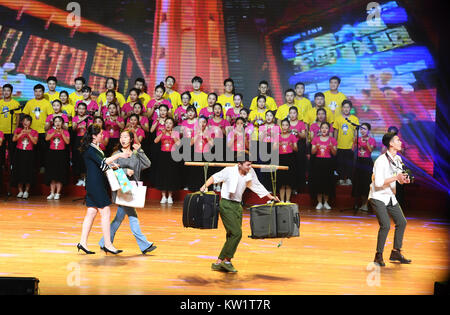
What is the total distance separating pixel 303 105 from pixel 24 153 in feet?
17.1

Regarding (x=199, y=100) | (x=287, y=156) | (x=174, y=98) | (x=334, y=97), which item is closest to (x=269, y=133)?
(x=287, y=156)

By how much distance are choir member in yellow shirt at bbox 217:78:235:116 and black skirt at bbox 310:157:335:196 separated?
1.93 m

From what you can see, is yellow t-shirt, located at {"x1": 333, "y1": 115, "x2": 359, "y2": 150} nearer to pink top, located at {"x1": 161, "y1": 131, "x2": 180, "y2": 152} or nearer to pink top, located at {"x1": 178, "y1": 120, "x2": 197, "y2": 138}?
pink top, located at {"x1": 178, "y1": 120, "x2": 197, "y2": 138}

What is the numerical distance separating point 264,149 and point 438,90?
13.0 feet

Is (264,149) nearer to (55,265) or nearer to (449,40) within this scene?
(449,40)

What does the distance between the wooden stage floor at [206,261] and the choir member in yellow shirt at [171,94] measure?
2.99 metres

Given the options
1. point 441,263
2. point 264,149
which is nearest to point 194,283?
point 441,263

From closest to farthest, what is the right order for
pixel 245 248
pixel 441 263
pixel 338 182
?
pixel 441 263 < pixel 245 248 < pixel 338 182

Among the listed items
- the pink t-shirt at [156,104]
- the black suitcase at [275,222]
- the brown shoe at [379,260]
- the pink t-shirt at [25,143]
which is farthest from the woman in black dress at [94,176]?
the pink t-shirt at [25,143]

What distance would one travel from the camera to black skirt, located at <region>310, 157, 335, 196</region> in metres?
9.47

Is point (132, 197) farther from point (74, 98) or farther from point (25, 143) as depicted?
point (74, 98)

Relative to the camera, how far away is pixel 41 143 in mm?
10055

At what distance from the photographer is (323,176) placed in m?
9.46

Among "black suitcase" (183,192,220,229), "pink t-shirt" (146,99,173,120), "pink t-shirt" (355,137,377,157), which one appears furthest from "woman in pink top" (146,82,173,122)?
"black suitcase" (183,192,220,229)
